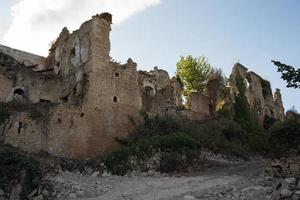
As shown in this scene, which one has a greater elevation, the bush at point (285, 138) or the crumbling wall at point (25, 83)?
the crumbling wall at point (25, 83)

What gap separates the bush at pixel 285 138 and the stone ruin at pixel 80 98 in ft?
31.0

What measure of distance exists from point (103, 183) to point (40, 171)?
2720 millimetres

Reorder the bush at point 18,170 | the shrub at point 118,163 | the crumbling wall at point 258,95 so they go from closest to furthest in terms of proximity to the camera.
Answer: the bush at point 18,170, the shrub at point 118,163, the crumbling wall at point 258,95

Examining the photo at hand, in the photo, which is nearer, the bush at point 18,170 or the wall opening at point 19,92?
the bush at point 18,170

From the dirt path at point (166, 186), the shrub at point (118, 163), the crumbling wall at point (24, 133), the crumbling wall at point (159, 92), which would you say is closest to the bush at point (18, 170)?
the dirt path at point (166, 186)

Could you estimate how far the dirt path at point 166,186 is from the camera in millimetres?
15219

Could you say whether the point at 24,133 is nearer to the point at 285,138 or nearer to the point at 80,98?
the point at 80,98

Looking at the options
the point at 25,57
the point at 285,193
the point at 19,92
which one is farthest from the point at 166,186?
the point at 25,57

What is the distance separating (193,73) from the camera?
4034 centimetres

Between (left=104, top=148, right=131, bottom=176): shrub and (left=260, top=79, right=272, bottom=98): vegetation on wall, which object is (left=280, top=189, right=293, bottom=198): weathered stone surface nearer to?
(left=104, top=148, right=131, bottom=176): shrub

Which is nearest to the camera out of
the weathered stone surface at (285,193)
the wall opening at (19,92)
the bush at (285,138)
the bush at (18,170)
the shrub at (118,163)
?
the weathered stone surface at (285,193)

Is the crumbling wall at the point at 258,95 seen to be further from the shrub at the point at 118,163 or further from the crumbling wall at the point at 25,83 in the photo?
the shrub at the point at 118,163

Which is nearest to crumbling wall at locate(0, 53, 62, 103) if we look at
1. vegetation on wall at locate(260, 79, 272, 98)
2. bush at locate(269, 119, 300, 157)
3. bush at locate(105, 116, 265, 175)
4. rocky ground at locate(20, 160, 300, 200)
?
bush at locate(105, 116, 265, 175)

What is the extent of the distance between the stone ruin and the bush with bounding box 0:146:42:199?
3971 mm
